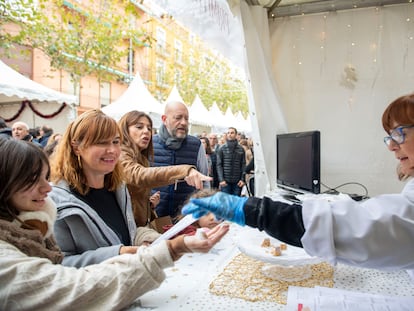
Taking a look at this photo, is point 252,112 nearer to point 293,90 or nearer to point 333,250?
point 293,90

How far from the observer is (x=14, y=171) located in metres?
0.96

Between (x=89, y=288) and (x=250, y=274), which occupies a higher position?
(x=89, y=288)

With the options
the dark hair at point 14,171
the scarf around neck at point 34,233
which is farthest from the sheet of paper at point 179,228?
the dark hair at point 14,171

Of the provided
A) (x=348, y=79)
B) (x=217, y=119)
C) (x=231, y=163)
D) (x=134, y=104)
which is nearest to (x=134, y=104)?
(x=134, y=104)

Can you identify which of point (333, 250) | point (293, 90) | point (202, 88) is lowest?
point (333, 250)

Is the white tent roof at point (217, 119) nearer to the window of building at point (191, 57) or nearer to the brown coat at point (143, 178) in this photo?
the window of building at point (191, 57)

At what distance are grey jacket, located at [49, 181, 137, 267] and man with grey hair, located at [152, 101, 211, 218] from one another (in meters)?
1.60

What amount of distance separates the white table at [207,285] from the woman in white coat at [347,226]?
1.04 feet

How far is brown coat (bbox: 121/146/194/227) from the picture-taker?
194 cm

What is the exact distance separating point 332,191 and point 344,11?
75.6 inches

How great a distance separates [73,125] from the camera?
5.07 ft

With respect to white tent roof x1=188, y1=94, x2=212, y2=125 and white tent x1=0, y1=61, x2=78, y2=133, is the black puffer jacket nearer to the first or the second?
white tent x1=0, y1=61, x2=78, y2=133

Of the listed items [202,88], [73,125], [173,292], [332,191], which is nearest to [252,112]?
[332,191]

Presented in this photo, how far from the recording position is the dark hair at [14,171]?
3.09ft
